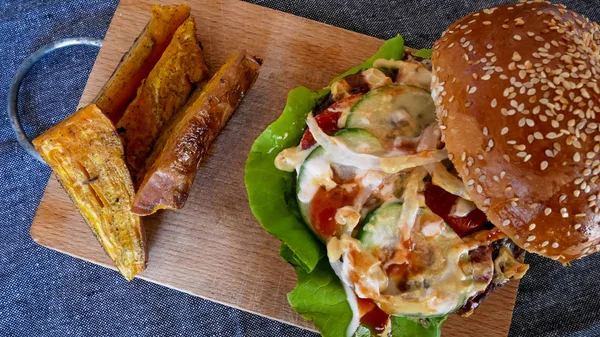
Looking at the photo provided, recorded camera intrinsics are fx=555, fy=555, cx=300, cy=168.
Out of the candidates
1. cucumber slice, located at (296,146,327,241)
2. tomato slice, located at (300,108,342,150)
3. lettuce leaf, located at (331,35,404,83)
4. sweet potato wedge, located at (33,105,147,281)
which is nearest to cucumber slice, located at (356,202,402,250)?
cucumber slice, located at (296,146,327,241)

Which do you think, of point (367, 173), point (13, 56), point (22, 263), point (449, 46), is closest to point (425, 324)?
point (367, 173)

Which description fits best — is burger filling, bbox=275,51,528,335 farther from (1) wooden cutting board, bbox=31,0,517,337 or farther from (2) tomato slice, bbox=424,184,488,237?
(1) wooden cutting board, bbox=31,0,517,337

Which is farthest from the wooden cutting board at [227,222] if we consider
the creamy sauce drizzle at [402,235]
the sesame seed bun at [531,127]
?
the sesame seed bun at [531,127]

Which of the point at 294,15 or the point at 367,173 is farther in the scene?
the point at 294,15

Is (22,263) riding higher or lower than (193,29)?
lower

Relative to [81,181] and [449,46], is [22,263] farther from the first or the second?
[449,46]

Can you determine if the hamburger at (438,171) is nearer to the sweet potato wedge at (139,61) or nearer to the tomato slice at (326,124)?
the tomato slice at (326,124)

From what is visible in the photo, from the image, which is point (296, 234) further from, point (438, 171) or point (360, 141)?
point (438, 171)
